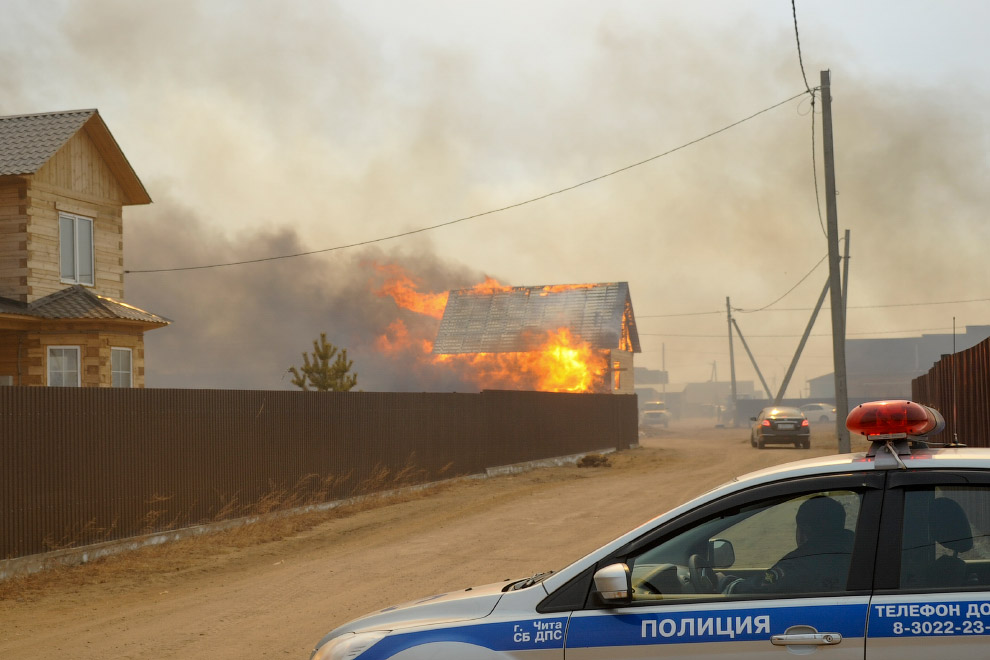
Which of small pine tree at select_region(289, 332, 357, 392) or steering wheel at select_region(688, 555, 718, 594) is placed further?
small pine tree at select_region(289, 332, 357, 392)

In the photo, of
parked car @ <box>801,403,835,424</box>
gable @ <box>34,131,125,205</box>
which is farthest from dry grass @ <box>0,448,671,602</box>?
parked car @ <box>801,403,835,424</box>

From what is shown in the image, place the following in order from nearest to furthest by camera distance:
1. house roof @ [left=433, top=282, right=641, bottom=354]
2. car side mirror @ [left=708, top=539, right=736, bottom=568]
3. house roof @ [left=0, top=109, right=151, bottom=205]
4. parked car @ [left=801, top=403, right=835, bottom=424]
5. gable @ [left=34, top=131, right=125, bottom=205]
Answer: car side mirror @ [left=708, top=539, right=736, bottom=568]
house roof @ [left=0, top=109, right=151, bottom=205]
gable @ [left=34, top=131, right=125, bottom=205]
house roof @ [left=433, top=282, right=641, bottom=354]
parked car @ [left=801, top=403, right=835, bottom=424]

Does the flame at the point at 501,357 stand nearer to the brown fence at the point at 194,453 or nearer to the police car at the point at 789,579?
the brown fence at the point at 194,453

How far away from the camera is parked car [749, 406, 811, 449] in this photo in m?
37.2

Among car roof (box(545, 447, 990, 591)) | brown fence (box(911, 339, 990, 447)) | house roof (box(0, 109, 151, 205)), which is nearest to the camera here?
car roof (box(545, 447, 990, 591))

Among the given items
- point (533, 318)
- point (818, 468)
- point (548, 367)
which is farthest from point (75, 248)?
point (533, 318)

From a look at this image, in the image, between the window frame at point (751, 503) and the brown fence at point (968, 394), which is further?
the brown fence at point (968, 394)

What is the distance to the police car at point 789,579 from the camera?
3629 mm

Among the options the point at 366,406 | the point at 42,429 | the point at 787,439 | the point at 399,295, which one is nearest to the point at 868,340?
the point at 399,295

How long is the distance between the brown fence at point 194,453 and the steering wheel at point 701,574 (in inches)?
392

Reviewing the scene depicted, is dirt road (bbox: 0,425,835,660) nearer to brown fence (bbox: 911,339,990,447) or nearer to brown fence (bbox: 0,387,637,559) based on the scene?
brown fence (bbox: 0,387,637,559)

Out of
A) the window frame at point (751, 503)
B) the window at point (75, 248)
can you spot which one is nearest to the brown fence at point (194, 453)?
the window at point (75, 248)

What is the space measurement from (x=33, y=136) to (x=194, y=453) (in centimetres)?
1258

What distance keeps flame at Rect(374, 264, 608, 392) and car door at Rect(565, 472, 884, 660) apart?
1934 inches
